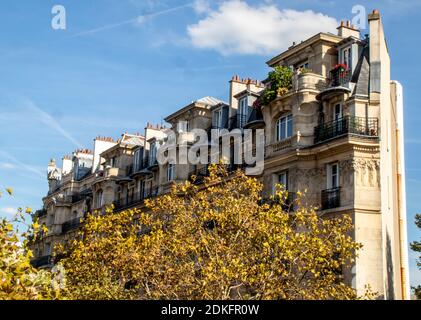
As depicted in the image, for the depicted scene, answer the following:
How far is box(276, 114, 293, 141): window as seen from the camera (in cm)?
3269

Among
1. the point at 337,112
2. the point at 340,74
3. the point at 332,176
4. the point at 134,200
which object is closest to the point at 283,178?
the point at 332,176

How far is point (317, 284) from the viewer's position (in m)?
20.7

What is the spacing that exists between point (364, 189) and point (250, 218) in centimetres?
940

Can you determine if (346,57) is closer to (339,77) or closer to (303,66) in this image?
(339,77)

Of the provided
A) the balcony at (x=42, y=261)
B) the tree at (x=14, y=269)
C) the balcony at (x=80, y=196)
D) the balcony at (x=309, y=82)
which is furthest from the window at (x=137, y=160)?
the tree at (x=14, y=269)

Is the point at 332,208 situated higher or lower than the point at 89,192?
lower

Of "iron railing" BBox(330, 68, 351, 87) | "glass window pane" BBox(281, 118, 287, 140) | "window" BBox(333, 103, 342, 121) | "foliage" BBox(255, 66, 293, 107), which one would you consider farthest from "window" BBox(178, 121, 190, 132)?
"window" BBox(333, 103, 342, 121)

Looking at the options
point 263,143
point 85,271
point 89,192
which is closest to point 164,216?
point 85,271

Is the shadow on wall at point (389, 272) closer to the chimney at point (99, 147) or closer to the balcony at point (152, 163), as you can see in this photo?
the balcony at point (152, 163)

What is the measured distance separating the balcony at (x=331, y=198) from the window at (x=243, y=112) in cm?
934

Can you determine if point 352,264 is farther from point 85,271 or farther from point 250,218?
point 85,271

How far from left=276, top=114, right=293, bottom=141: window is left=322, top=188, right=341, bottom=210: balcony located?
4106 mm
